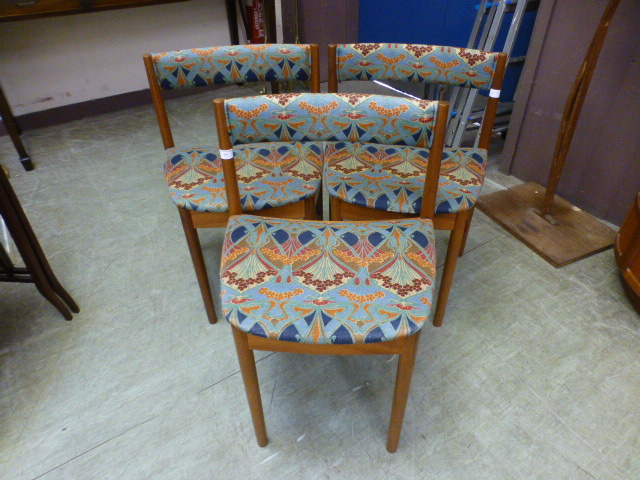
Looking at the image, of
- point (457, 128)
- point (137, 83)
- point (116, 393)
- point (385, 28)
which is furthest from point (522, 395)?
point (137, 83)

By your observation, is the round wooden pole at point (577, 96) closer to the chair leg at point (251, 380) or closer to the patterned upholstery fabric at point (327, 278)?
the patterned upholstery fabric at point (327, 278)

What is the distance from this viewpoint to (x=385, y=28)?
10.2 feet

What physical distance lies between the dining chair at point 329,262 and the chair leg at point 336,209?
194 millimetres

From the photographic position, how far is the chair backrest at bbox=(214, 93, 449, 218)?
0.90m

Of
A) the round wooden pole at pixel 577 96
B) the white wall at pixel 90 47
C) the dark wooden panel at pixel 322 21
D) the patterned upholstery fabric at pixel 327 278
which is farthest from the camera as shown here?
the dark wooden panel at pixel 322 21

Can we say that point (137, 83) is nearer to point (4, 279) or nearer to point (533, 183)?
point (4, 279)

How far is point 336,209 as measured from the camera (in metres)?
1.23

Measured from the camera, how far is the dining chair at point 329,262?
2.67ft

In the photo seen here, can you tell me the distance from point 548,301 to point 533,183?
30.3 inches

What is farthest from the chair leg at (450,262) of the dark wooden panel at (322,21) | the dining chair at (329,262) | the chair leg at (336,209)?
the dark wooden panel at (322,21)

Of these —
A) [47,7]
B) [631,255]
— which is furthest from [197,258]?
[47,7]

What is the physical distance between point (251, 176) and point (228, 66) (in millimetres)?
332

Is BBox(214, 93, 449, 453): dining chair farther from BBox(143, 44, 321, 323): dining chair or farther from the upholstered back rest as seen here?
BBox(143, 44, 321, 323): dining chair

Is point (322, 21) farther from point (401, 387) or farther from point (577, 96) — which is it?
point (401, 387)
